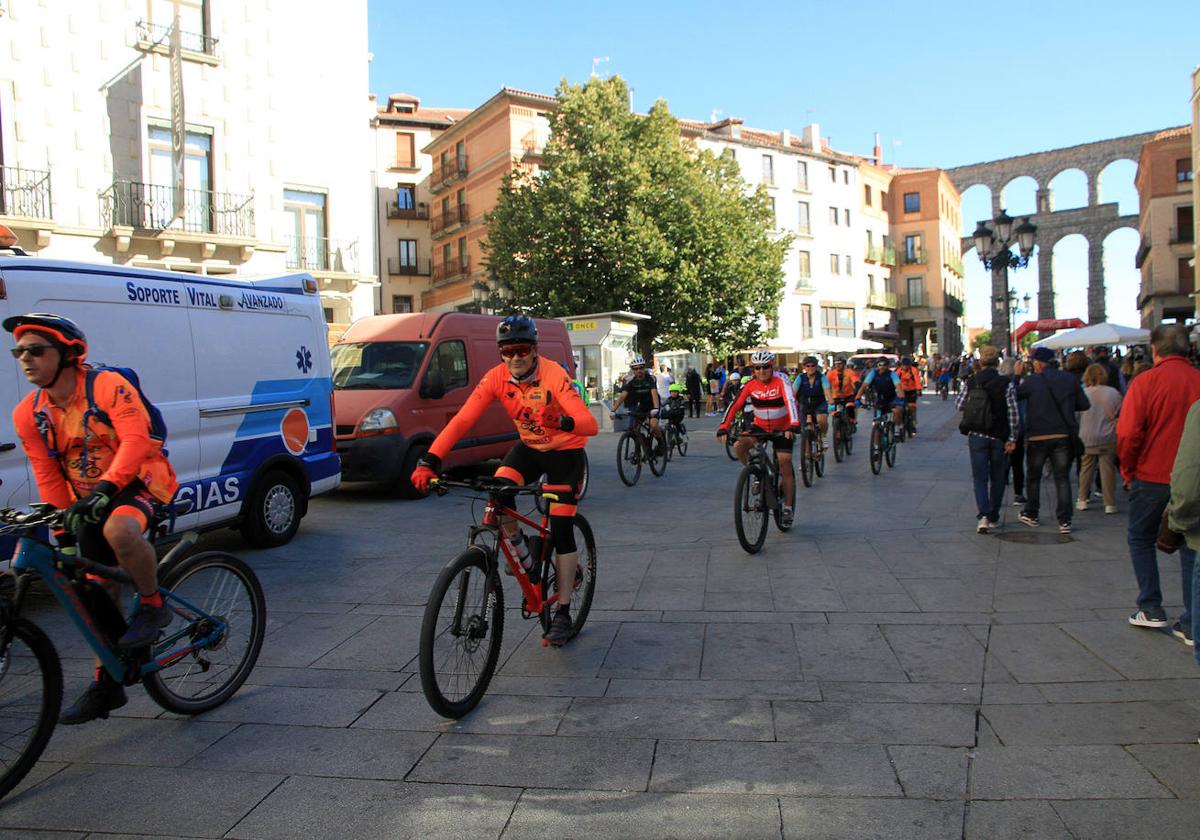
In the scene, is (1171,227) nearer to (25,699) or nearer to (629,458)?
(629,458)

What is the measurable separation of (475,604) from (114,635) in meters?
1.52

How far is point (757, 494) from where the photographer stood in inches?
313

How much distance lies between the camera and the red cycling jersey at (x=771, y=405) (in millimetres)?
8477

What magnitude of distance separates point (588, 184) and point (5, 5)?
17813 mm

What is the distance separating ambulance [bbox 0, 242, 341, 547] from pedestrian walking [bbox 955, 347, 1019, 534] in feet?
21.1

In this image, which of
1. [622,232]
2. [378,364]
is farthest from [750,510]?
[622,232]

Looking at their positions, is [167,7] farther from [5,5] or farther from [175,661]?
[175,661]

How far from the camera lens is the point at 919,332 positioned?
66.8 m

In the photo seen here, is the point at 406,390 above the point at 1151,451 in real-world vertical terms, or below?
above

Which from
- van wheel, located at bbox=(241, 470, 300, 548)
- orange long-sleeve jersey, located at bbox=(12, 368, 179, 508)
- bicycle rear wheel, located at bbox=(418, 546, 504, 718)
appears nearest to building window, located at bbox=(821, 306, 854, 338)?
van wheel, located at bbox=(241, 470, 300, 548)

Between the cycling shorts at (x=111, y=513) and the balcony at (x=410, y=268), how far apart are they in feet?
153

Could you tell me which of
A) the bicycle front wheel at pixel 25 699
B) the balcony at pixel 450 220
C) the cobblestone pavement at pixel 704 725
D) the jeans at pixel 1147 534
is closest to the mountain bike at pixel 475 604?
the cobblestone pavement at pixel 704 725

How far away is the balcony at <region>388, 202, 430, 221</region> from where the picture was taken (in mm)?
49688

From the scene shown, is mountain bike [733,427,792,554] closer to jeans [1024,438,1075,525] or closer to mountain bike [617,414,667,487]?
jeans [1024,438,1075,525]
